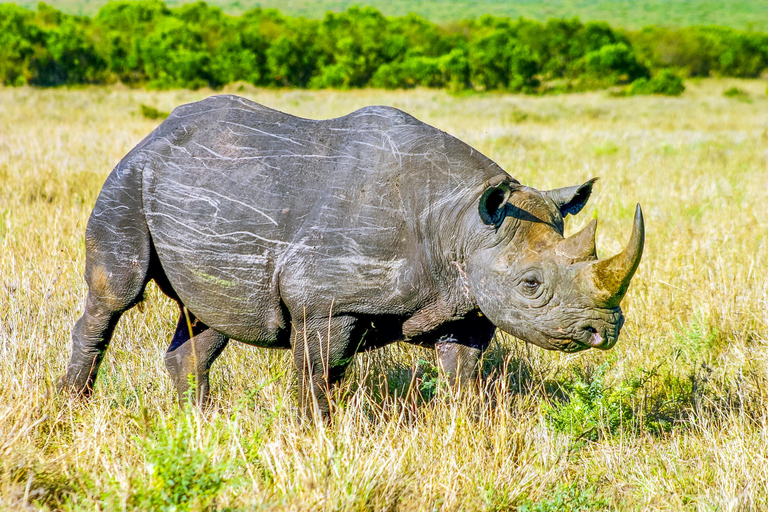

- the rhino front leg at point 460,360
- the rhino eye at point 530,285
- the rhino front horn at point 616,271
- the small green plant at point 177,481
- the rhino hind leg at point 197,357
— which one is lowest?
the rhino hind leg at point 197,357

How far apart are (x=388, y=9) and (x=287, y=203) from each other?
391 feet

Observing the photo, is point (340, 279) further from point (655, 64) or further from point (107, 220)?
point (655, 64)

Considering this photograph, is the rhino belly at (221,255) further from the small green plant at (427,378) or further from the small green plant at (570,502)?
the small green plant at (570,502)

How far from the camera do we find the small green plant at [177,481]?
270cm

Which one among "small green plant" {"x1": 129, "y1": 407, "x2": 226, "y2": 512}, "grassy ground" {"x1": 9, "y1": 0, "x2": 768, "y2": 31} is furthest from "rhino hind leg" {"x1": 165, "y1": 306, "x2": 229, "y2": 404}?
"grassy ground" {"x1": 9, "y1": 0, "x2": 768, "y2": 31}

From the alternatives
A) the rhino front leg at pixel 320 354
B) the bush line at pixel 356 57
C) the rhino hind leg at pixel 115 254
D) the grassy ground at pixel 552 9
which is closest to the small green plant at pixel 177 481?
the rhino front leg at pixel 320 354

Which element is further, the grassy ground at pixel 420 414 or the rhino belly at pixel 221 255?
the rhino belly at pixel 221 255

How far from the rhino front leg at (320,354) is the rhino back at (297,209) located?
8cm

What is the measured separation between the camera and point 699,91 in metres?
37.1

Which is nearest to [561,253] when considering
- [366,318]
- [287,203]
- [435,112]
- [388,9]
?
[366,318]

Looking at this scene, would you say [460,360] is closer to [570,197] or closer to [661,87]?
[570,197]

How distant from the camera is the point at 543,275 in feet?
10.4

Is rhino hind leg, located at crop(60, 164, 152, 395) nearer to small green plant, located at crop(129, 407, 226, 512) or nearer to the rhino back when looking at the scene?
the rhino back

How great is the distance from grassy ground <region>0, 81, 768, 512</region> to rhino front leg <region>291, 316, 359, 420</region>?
13 centimetres
